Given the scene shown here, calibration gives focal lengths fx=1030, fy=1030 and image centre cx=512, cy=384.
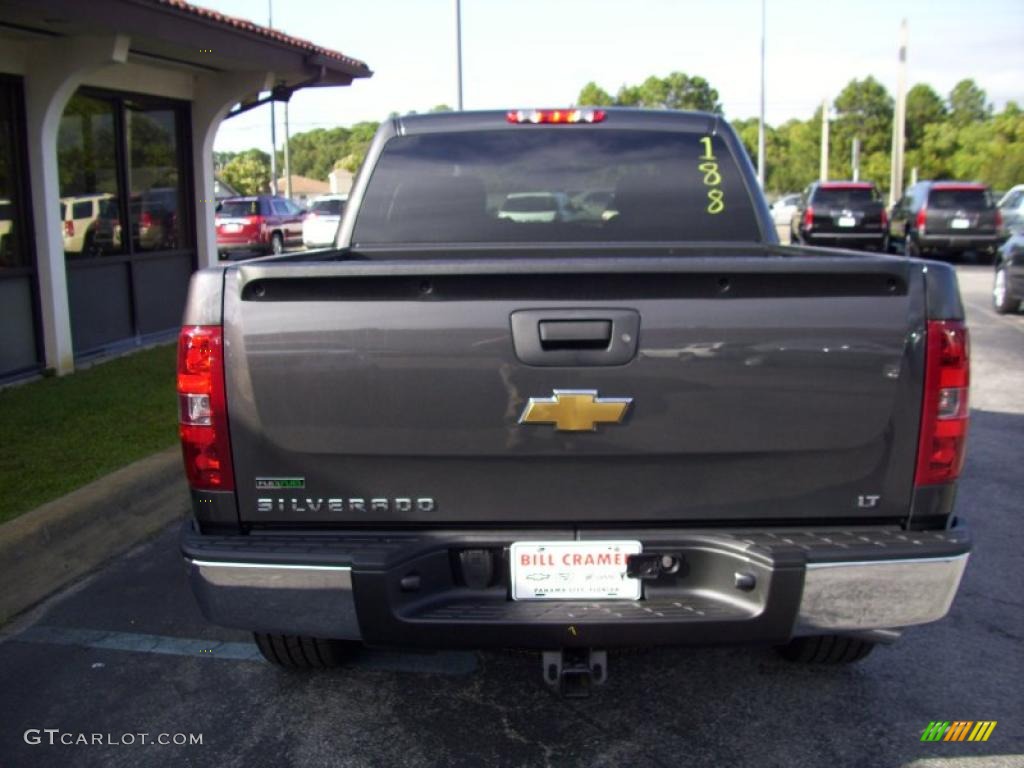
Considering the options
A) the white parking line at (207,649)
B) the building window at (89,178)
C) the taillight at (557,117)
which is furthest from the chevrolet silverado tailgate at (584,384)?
the building window at (89,178)

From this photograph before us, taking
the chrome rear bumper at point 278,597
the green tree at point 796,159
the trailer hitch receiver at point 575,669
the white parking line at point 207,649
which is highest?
the green tree at point 796,159

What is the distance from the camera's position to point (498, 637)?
A: 2.87 meters

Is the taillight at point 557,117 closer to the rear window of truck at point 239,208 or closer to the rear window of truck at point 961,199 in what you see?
the rear window of truck at point 961,199

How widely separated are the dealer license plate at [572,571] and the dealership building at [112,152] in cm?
638

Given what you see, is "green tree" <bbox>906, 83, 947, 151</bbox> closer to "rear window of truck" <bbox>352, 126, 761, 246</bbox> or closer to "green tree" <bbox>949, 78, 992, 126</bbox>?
"green tree" <bbox>949, 78, 992, 126</bbox>

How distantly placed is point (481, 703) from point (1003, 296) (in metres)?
12.6

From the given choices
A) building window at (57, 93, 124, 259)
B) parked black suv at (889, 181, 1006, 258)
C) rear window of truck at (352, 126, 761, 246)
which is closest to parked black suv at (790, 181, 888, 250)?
parked black suv at (889, 181, 1006, 258)

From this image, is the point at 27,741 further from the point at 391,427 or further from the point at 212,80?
the point at 212,80

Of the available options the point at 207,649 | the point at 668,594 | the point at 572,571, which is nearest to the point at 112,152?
the point at 207,649

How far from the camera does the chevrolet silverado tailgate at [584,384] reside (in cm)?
279

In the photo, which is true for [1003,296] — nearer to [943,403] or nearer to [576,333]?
[943,403]

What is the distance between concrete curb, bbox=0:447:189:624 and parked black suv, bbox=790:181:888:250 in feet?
65.0

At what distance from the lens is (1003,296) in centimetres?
1404

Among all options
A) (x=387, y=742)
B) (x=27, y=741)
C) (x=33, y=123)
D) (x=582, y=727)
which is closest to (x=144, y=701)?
(x=27, y=741)
